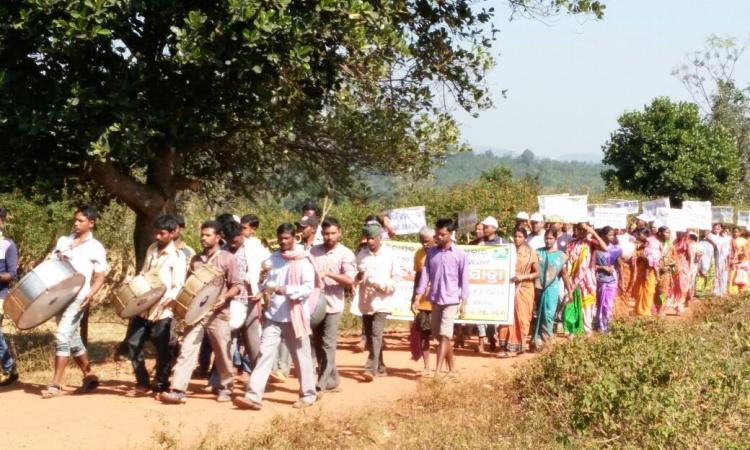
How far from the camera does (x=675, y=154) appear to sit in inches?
1356

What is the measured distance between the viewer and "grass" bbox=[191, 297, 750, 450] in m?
7.79

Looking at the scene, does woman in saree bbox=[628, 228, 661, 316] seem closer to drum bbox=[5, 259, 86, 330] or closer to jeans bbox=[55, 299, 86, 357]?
jeans bbox=[55, 299, 86, 357]

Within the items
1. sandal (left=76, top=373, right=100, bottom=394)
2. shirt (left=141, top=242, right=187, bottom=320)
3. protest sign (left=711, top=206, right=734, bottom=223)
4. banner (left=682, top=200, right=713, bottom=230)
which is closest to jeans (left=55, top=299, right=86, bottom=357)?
sandal (left=76, top=373, right=100, bottom=394)

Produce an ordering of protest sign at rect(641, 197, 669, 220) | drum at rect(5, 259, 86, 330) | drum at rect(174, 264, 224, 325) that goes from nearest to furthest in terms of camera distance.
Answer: drum at rect(5, 259, 86, 330) < drum at rect(174, 264, 224, 325) < protest sign at rect(641, 197, 669, 220)

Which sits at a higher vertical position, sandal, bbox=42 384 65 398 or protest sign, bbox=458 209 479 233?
protest sign, bbox=458 209 479 233

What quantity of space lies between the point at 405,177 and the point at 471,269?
158cm

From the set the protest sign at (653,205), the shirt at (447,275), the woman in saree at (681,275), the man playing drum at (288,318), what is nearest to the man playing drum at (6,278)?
the man playing drum at (288,318)

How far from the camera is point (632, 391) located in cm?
823

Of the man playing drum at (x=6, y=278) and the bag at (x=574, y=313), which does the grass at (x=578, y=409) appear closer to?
the man playing drum at (x=6, y=278)

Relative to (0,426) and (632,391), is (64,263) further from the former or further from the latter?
(632,391)

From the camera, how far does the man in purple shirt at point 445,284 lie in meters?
10.6

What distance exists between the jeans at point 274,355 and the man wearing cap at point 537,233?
5808 millimetres

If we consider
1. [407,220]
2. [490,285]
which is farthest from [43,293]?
[407,220]

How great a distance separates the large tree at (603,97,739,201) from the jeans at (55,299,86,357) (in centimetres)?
2774
